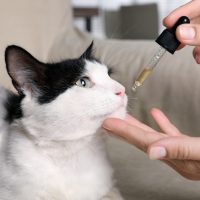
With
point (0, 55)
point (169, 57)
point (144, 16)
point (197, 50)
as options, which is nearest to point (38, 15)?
point (0, 55)

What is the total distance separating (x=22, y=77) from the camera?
71 cm

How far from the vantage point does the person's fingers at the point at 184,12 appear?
727 millimetres

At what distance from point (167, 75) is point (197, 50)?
Answer: 319mm

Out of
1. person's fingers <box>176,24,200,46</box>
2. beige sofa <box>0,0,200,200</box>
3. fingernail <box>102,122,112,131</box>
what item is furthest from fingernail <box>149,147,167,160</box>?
beige sofa <box>0,0,200,200</box>

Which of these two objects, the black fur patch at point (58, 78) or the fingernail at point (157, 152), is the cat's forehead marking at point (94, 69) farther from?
Answer: the fingernail at point (157, 152)

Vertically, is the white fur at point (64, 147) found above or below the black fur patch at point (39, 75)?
below

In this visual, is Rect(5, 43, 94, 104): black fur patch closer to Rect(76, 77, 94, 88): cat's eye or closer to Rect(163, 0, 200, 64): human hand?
Rect(76, 77, 94, 88): cat's eye

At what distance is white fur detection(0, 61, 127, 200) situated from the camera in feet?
2.21

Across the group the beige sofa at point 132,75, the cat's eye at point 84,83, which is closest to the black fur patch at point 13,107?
the cat's eye at point 84,83

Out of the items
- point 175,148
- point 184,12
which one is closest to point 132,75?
point 184,12

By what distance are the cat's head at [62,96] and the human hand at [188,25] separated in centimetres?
14

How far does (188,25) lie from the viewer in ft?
2.21

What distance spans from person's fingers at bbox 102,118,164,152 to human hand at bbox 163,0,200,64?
17 cm

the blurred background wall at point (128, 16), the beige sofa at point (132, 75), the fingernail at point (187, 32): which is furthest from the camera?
the blurred background wall at point (128, 16)
